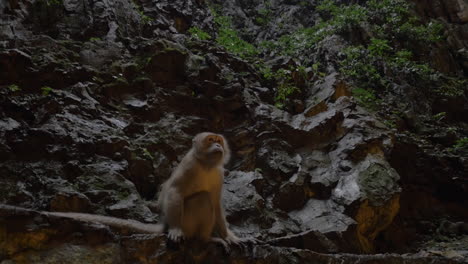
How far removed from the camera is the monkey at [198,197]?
4.08 meters

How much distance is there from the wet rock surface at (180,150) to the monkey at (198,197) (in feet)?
0.65

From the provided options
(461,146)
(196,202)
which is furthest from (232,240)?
(461,146)

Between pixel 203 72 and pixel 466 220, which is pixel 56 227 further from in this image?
pixel 466 220

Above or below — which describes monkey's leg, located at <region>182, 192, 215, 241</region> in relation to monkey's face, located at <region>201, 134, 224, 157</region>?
below

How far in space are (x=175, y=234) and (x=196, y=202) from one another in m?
0.50

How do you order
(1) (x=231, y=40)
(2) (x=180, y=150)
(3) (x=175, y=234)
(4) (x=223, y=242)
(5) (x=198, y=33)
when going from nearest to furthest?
1. (3) (x=175, y=234)
2. (4) (x=223, y=242)
3. (2) (x=180, y=150)
4. (5) (x=198, y=33)
5. (1) (x=231, y=40)

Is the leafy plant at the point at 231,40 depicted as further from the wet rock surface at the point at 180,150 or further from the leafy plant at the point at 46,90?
the leafy plant at the point at 46,90

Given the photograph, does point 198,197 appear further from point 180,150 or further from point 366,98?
point 366,98

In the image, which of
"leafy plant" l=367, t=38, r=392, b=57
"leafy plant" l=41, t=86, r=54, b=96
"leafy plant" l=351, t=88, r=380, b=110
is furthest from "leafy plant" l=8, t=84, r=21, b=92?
"leafy plant" l=367, t=38, r=392, b=57

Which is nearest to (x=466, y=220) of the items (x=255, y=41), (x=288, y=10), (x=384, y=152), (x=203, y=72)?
(x=384, y=152)

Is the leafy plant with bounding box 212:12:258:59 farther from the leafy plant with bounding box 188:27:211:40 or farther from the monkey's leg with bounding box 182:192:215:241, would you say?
the monkey's leg with bounding box 182:192:215:241

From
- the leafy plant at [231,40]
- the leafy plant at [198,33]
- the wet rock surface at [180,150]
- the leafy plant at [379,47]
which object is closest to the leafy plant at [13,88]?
the wet rock surface at [180,150]

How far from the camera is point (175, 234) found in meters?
3.88

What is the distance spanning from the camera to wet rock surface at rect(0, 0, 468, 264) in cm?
453
